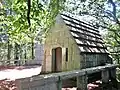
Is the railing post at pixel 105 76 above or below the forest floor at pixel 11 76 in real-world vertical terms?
above

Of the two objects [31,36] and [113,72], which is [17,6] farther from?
[31,36]

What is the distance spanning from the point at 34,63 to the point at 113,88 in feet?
67.6

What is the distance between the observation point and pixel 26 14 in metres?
7.29

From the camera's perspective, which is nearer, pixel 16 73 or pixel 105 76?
pixel 105 76

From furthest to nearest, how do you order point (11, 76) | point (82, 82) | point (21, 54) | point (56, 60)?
1. point (21, 54)
2. point (11, 76)
3. point (56, 60)
4. point (82, 82)

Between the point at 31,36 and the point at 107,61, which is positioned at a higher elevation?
the point at 31,36

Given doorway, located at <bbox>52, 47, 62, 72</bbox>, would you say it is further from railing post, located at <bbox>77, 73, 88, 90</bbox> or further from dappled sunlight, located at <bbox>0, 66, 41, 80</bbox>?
railing post, located at <bbox>77, 73, 88, 90</bbox>

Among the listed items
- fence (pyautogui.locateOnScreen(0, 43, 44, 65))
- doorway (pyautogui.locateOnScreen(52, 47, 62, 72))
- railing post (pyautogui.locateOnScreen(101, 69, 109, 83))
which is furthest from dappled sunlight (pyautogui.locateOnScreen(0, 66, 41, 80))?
fence (pyautogui.locateOnScreen(0, 43, 44, 65))

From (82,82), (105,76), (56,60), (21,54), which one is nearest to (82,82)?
(82,82)

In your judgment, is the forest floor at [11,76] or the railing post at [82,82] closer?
the railing post at [82,82]

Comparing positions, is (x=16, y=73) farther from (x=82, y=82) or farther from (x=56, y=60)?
(x=82, y=82)

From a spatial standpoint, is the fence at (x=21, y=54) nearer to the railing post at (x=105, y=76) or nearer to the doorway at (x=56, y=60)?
the doorway at (x=56, y=60)


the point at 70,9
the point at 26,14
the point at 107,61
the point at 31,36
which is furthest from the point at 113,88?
the point at 31,36

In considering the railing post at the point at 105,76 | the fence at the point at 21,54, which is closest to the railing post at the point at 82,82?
the railing post at the point at 105,76
